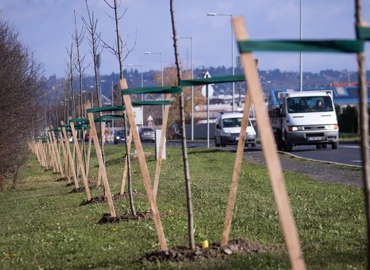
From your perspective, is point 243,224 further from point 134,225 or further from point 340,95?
point 340,95

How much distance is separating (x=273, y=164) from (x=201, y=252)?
10.5 feet

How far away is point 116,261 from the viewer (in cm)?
758

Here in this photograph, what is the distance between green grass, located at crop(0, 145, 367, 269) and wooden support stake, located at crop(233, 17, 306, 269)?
221 centimetres

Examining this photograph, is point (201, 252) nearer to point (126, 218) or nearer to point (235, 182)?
point (235, 182)

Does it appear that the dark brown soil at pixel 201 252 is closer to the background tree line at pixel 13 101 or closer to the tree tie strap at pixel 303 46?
the tree tie strap at pixel 303 46

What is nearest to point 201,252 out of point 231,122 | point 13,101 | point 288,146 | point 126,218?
point 126,218

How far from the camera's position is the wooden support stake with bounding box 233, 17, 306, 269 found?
4254 mm

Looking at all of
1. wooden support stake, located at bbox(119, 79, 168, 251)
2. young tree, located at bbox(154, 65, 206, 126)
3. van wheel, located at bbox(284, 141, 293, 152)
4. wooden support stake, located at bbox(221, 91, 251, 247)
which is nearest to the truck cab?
van wheel, located at bbox(284, 141, 293, 152)

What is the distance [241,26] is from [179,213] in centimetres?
772

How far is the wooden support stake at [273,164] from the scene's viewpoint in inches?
167

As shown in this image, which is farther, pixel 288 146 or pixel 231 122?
pixel 231 122

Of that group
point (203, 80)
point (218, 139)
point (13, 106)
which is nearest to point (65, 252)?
point (203, 80)

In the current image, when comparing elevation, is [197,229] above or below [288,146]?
above

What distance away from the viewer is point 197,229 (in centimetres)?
954
